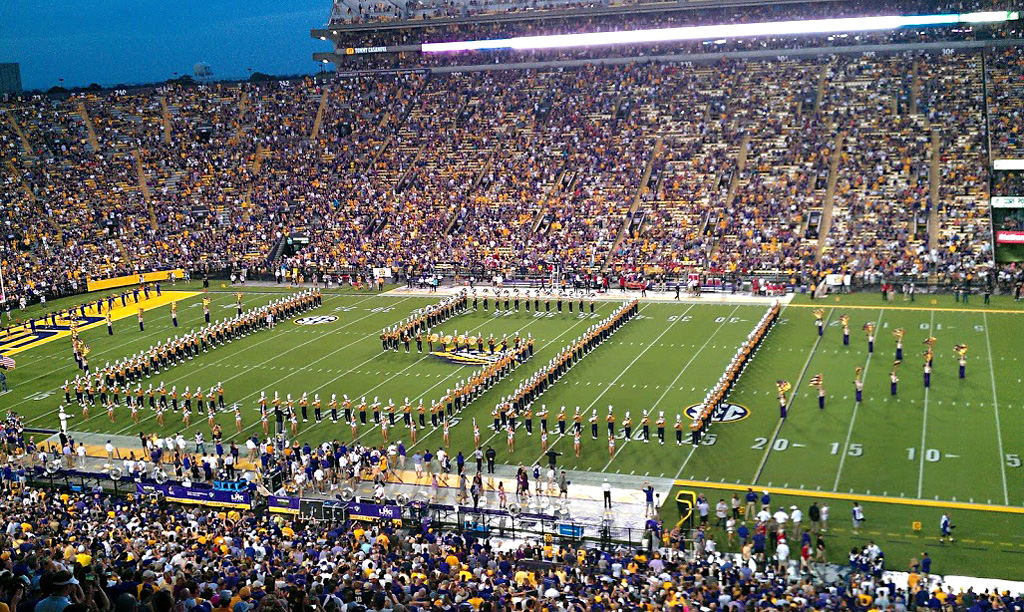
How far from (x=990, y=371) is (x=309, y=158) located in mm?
35826

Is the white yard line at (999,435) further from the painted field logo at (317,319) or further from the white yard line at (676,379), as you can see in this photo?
the painted field logo at (317,319)

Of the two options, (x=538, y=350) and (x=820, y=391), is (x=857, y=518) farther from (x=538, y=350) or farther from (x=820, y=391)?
(x=538, y=350)

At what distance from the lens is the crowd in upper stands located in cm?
4044

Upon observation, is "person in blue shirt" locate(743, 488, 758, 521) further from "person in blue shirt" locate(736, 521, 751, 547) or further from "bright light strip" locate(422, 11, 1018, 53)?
"bright light strip" locate(422, 11, 1018, 53)

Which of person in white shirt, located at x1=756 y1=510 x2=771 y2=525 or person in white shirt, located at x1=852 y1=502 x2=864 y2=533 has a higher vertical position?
person in white shirt, located at x1=756 y1=510 x2=771 y2=525

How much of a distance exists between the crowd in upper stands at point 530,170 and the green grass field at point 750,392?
600 cm

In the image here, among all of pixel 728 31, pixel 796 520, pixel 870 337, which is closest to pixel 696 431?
pixel 796 520

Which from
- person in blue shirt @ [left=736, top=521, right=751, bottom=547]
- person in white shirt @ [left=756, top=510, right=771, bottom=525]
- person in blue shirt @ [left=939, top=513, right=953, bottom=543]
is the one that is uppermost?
person in white shirt @ [left=756, top=510, right=771, bottom=525]

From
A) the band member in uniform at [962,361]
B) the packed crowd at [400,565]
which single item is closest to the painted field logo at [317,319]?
the packed crowd at [400,565]

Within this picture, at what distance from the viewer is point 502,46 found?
179 ft

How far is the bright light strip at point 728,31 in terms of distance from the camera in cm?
4622

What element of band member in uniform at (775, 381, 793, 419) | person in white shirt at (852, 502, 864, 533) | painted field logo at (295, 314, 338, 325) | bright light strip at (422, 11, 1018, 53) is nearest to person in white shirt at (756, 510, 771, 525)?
person in white shirt at (852, 502, 864, 533)

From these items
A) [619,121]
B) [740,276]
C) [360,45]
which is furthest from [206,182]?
[740,276]

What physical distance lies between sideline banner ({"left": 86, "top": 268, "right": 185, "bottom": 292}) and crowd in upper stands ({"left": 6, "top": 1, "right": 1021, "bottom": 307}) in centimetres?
106
